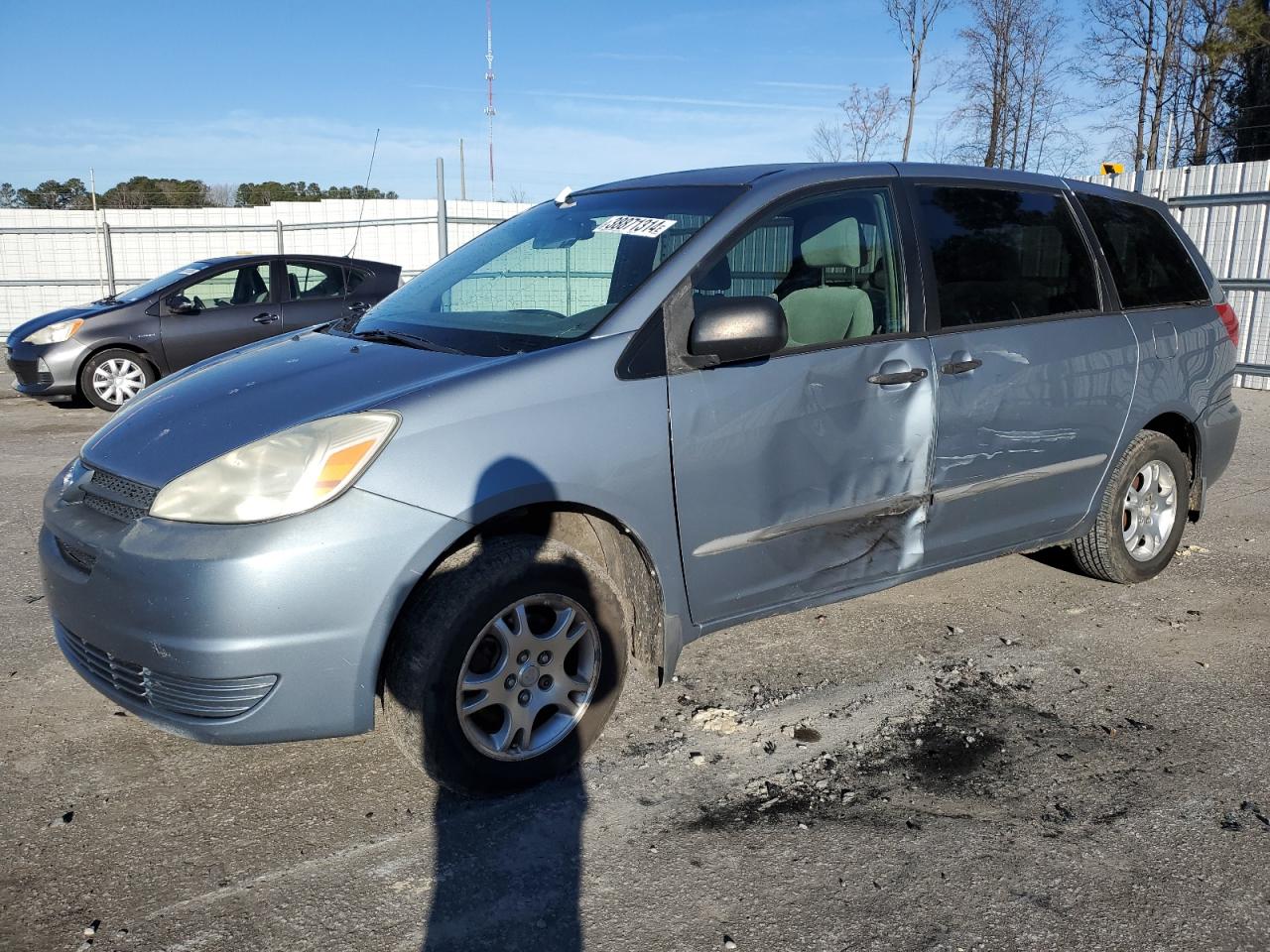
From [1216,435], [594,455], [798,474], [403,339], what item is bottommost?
[1216,435]

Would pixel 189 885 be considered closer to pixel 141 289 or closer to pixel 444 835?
pixel 444 835

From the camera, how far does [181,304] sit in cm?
1002

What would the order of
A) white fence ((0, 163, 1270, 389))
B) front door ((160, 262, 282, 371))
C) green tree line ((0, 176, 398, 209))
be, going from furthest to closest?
green tree line ((0, 176, 398, 209)), white fence ((0, 163, 1270, 389)), front door ((160, 262, 282, 371))

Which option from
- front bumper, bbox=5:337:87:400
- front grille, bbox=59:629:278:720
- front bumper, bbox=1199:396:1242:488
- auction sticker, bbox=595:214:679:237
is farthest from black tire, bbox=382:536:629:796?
front bumper, bbox=5:337:87:400

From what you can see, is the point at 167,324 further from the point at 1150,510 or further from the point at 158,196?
the point at 158,196

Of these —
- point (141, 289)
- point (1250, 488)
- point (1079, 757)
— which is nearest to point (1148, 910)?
point (1079, 757)

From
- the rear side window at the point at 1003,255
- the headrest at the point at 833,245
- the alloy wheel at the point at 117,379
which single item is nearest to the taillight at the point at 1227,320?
the rear side window at the point at 1003,255

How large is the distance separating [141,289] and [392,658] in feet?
29.7

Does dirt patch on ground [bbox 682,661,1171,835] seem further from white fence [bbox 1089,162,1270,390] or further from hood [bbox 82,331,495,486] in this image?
white fence [bbox 1089,162,1270,390]

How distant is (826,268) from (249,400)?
1923 mm

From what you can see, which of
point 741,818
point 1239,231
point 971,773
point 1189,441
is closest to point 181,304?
point 1189,441

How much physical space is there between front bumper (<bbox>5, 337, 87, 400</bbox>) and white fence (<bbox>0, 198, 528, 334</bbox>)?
5.94 m

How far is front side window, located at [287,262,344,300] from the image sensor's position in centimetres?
1027

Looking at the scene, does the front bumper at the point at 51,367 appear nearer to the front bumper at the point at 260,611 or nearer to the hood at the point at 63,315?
the hood at the point at 63,315
